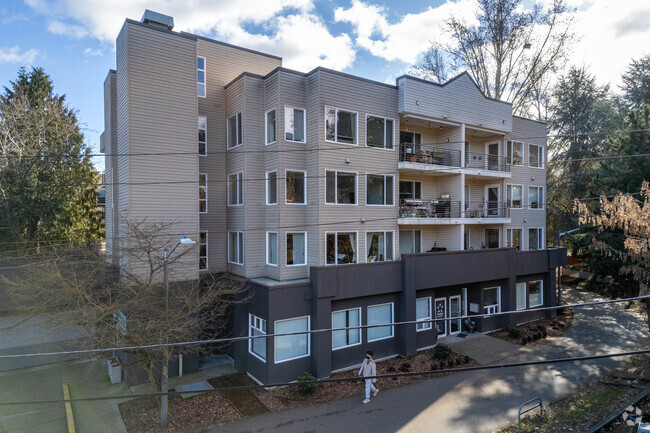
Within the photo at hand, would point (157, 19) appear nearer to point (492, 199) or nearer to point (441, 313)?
point (441, 313)

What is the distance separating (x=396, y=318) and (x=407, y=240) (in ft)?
14.2

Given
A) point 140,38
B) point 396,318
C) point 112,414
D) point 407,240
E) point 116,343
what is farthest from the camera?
point 407,240

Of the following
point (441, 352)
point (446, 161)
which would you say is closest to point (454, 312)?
point (441, 352)

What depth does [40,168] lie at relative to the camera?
23875 mm

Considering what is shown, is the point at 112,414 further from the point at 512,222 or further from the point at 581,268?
the point at 581,268

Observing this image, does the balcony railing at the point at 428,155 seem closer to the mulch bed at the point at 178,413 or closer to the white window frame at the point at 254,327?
the white window frame at the point at 254,327

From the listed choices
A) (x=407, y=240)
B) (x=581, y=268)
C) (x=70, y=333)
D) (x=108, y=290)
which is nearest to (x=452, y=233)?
(x=407, y=240)

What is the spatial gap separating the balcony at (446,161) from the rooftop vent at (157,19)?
38.4ft

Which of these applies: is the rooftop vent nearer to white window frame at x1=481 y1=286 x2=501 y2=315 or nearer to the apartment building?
the apartment building

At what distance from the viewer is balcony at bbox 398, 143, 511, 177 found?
17797mm

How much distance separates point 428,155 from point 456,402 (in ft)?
38.2

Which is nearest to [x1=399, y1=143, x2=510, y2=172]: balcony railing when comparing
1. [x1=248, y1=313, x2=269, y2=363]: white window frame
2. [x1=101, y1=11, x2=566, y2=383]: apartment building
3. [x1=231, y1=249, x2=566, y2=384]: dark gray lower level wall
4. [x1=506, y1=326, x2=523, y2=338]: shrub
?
[x1=101, y1=11, x2=566, y2=383]: apartment building

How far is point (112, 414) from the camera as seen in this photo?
1194cm

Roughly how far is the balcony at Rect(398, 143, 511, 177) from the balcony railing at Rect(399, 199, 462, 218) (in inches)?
64.2
